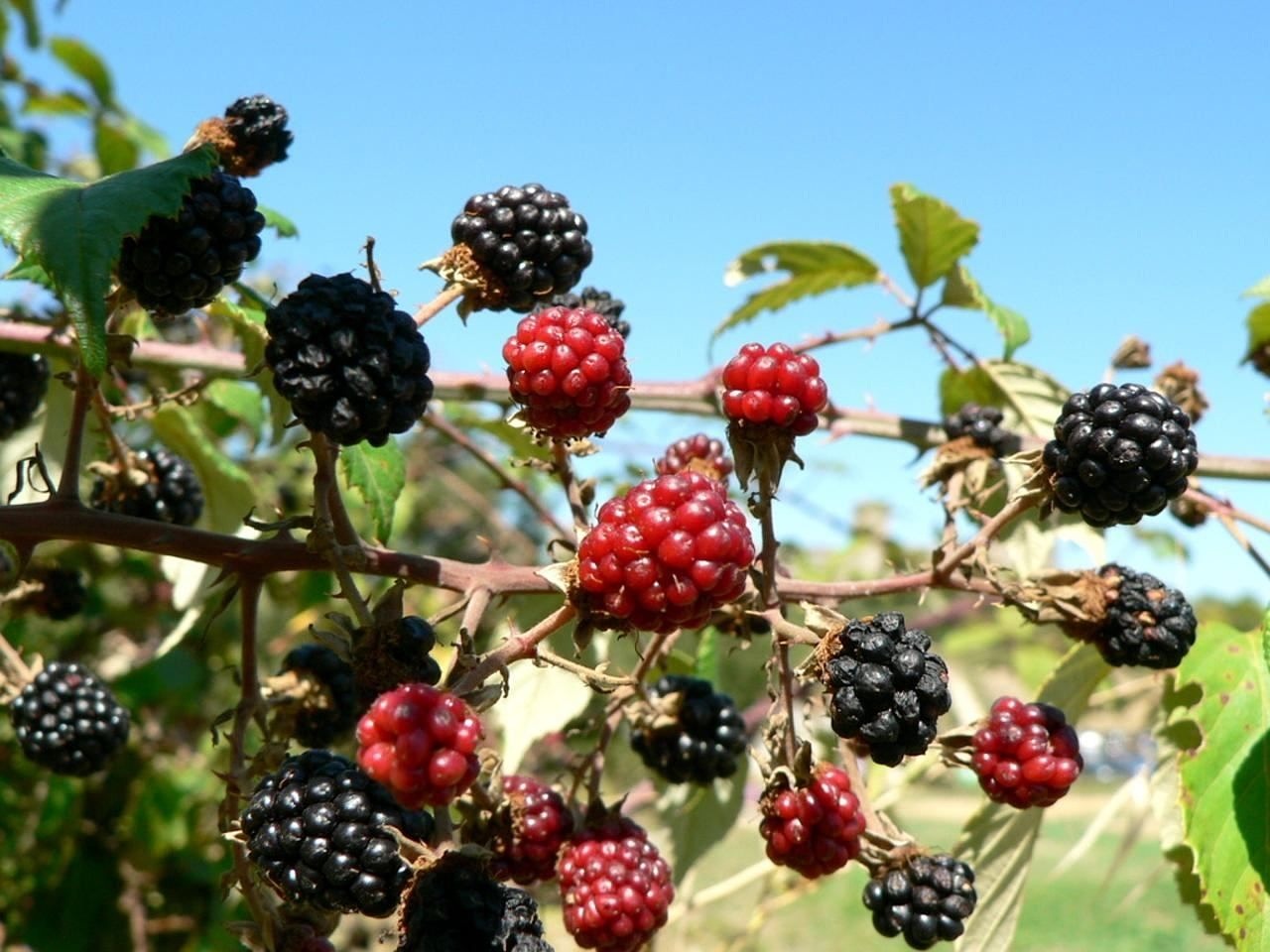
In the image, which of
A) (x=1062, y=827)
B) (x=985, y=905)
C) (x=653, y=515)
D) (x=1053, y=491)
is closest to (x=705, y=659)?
(x=985, y=905)

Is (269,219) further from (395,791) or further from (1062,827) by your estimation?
(1062,827)

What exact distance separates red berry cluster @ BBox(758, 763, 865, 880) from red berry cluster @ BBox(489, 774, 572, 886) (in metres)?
0.27

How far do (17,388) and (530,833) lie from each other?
4.39ft

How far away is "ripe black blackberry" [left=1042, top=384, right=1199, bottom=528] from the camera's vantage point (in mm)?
1410

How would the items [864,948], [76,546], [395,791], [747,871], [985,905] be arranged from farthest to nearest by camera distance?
1. [864,948]
2. [76,546]
3. [747,871]
4. [985,905]
5. [395,791]

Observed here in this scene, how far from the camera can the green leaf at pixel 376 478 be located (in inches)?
69.7

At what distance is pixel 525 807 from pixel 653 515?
562 mm

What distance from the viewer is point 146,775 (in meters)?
3.58

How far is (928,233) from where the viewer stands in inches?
103

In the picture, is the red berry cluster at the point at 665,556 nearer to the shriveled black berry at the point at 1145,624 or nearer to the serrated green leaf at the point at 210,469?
the shriveled black berry at the point at 1145,624

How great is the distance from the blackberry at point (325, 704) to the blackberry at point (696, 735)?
0.47m

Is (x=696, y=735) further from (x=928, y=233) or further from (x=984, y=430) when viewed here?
(x=928, y=233)

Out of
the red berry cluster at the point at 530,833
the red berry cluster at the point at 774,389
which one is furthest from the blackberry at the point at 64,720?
the red berry cluster at the point at 774,389

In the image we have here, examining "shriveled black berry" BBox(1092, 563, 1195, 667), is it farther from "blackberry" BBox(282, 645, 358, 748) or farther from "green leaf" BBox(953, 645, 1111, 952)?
"blackberry" BBox(282, 645, 358, 748)
